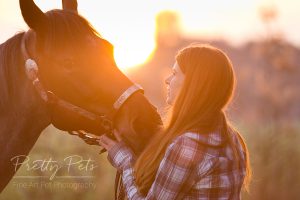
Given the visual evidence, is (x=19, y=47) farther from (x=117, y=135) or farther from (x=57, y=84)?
(x=117, y=135)

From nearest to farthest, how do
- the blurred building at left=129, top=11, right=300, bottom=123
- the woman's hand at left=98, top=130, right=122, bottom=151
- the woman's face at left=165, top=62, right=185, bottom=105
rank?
the woman's face at left=165, top=62, right=185, bottom=105 → the woman's hand at left=98, top=130, right=122, bottom=151 → the blurred building at left=129, top=11, right=300, bottom=123

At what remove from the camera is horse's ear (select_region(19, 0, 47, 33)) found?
9.11 ft

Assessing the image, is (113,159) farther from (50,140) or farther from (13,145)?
(50,140)

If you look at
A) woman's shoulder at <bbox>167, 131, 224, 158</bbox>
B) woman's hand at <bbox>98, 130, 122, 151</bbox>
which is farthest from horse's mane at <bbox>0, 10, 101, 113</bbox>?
woman's shoulder at <bbox>167, 131, 224, 158</bbox>

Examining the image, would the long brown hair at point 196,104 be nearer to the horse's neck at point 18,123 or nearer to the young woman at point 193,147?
the young woman at point 193,147

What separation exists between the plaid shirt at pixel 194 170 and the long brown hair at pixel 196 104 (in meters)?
0.06

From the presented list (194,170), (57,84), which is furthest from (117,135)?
(194,170)

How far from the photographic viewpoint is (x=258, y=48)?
1842 cm

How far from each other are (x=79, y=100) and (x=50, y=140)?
4.20 metres

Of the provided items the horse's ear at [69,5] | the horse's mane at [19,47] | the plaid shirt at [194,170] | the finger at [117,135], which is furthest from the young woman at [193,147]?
the horse's ear at [69,5]

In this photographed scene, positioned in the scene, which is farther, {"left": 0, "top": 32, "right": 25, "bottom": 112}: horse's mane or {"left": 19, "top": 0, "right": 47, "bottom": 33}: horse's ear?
{"left": 0, "top": 32, "right": 25, "bottom": 112}: horse's mane

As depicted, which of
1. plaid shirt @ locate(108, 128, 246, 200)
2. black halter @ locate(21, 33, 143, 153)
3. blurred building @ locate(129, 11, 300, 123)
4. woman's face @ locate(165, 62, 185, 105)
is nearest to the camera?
plaid shirt @ locate(108, 128, 246, 200)

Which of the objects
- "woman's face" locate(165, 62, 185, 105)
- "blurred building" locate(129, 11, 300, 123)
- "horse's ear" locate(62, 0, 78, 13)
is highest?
"horse's ear" locate(62, 0, 78, 13)

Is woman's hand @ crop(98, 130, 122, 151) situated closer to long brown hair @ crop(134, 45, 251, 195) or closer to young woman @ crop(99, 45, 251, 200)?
young woman @ crop(99, 45, 251, 200)
